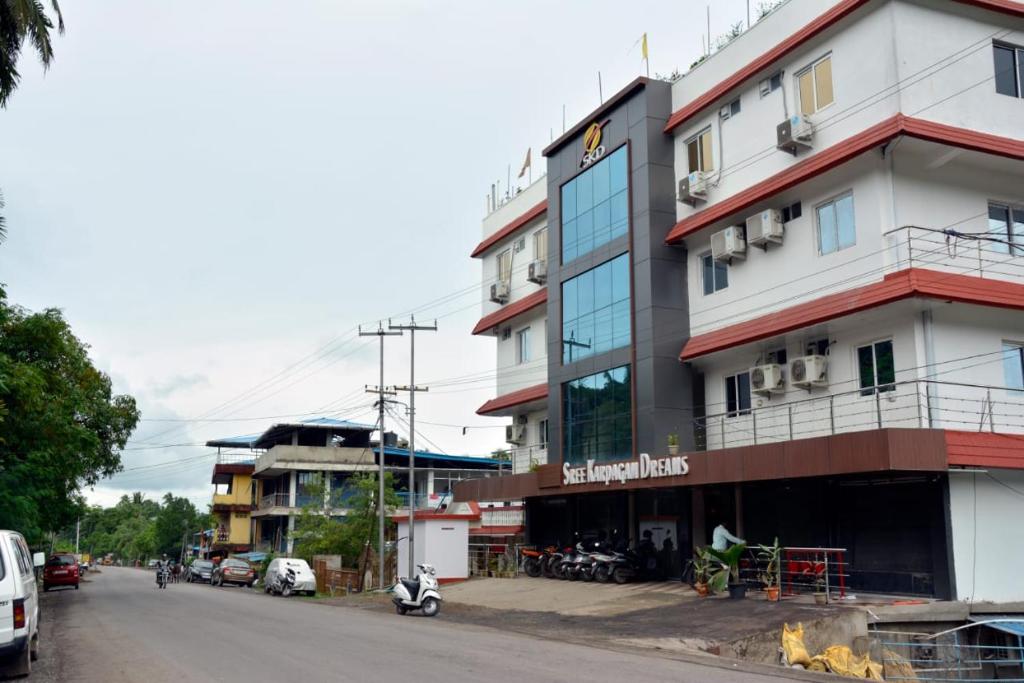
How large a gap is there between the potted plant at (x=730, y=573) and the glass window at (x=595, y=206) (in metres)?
10.3

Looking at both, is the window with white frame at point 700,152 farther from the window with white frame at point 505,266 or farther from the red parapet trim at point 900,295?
the window with white frame at point 505,266

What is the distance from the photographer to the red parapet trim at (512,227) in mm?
33506

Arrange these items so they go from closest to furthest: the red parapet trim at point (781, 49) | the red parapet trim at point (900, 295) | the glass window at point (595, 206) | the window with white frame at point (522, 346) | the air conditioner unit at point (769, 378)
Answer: the red parapet trim at point (900, 295) < the red parapet trim at point (781, 49) < the air conditioner unit at point (769, 378) < the glass window at point (595, 206) < the window with white frame at point (522, 346)

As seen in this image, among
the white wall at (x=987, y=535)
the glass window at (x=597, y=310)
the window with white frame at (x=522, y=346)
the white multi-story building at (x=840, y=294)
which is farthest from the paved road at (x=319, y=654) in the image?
the window with white frame at (x=522, y=346)

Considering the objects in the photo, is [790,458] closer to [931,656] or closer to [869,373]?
[869,373]

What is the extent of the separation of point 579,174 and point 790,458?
1372 centimetres

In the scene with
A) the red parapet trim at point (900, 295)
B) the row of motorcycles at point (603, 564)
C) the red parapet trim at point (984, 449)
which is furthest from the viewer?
the row of motorcycles at point (603, 564)

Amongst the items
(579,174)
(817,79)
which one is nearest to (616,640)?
(817,79)

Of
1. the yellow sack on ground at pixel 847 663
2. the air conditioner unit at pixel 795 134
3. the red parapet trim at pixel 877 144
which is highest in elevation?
the air conditioner unit at pixel 795 134

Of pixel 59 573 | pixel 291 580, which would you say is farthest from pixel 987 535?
pixel 59 573

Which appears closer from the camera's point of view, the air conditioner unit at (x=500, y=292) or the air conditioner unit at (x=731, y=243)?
the air conditioner unit at (x=731, y=243)

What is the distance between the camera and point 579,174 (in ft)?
98.9

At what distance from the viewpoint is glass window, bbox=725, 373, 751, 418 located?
79.4ft

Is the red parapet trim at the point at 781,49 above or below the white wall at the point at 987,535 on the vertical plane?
above
